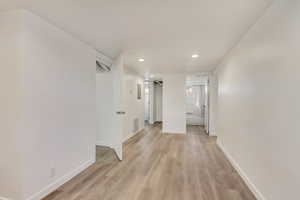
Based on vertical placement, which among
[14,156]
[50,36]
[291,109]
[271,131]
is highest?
[50,36]

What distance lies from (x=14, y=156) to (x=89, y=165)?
141 cm

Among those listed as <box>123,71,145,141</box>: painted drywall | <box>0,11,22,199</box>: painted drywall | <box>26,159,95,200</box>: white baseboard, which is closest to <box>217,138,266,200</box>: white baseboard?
<box>26,159,95,200</box>: white baseboard

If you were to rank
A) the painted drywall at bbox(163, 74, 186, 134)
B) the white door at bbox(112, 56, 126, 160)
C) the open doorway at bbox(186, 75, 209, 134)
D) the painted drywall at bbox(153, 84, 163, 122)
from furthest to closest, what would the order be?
1. the painted drywall at bbox(153, 84, 163, 122)
2. the open doorway at bbox(186, 75, 209, 134)
3. the painted drywall at bbox(163, 74, 186, 134)
4. the white door at bbox(112, 56, 126, 160)

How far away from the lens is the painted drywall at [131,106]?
16.5ft

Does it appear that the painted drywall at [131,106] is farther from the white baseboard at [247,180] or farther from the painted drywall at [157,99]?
the white baseboard at [247,180]

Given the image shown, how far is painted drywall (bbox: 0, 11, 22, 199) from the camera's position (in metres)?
1.83

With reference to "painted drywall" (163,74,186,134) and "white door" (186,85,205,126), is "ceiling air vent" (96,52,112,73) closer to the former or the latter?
"painted drywall" (163,74,186,134)

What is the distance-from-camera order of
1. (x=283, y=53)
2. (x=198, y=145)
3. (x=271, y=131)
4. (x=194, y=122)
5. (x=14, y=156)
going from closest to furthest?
(x=283, y=53), (x=271, y=131), (x=14, y=156), (x=198, y=145), (x=194, y=122)

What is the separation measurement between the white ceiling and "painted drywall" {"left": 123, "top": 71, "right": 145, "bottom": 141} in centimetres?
211

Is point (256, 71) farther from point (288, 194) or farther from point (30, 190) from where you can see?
point (30, 190)

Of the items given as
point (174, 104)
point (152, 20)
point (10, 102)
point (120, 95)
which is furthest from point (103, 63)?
point (174, 104)

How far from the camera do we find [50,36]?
215 cm

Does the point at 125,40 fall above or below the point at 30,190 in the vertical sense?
above

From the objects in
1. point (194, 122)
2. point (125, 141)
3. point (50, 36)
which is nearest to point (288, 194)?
point (50, 36)
